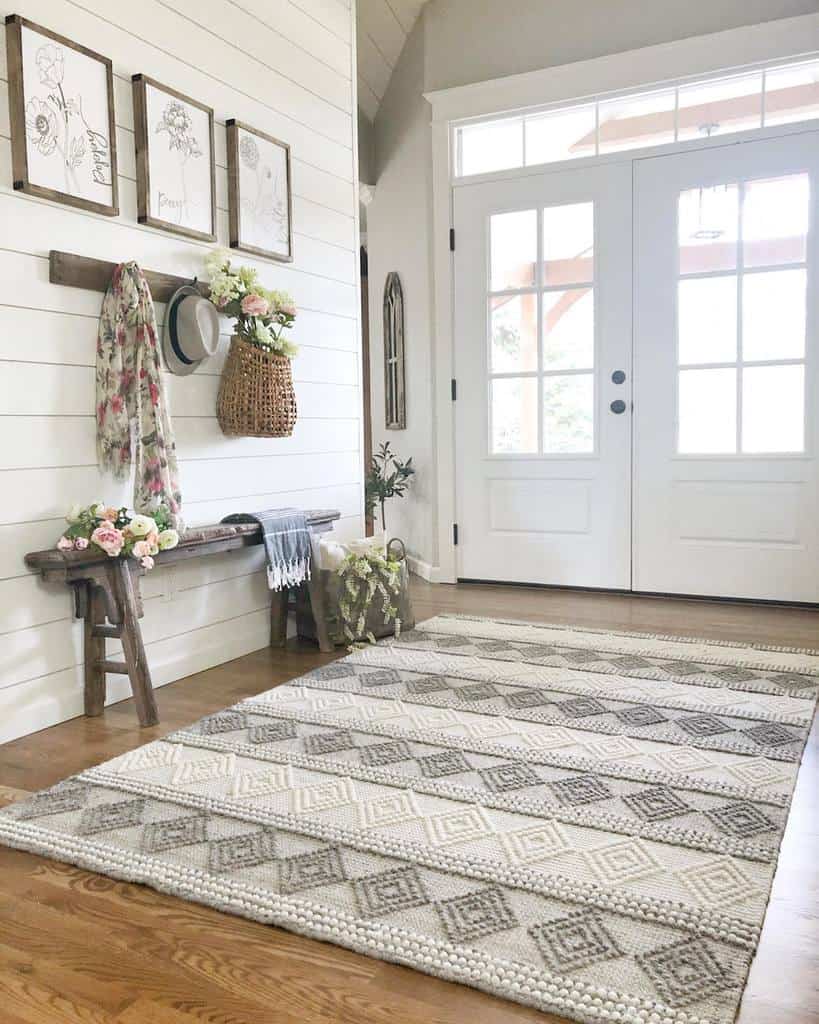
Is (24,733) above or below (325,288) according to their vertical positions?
below

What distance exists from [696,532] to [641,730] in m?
1.94

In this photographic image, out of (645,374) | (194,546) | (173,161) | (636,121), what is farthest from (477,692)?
(636,121)

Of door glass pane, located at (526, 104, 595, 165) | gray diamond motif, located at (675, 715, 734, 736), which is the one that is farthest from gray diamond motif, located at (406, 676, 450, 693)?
door glass pane, located at (526, 104, 595, 165)

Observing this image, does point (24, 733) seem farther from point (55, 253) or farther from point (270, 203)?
point (270, 203)

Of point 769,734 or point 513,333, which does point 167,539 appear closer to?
point 769,734

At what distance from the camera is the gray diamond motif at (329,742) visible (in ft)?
7.23

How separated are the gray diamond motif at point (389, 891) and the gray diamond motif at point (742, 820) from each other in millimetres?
647

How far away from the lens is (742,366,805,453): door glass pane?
12.5ft

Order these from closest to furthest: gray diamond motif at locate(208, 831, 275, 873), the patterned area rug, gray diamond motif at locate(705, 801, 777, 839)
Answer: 1. the patterned area rug
2. gray diamond motif at locate(208, 831, 275, 873)
3. gray diamond motif at locate(705, 801, 777, 839)

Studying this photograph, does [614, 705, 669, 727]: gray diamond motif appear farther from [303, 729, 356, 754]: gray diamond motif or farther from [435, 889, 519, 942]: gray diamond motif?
[435, 889, 519, 942]: gray diamond motif

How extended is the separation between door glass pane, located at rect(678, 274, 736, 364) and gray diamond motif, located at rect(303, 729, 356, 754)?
102 inches

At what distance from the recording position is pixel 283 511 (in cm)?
325

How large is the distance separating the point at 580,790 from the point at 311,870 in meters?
0.65

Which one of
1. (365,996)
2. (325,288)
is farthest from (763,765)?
(325,288)
